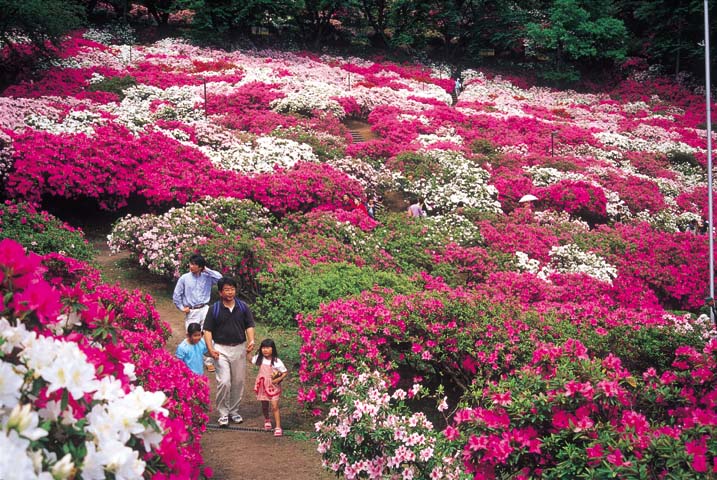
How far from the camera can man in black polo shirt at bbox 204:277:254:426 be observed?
6.12 m

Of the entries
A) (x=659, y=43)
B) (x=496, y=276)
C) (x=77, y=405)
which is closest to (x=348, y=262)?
(x=496, y=276)

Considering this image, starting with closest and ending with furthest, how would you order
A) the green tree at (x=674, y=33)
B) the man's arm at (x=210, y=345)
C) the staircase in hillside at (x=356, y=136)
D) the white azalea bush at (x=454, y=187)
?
the man's arm at (x=210, y=345), the white azalea bush at (x=454, y=187), the staircase in hillside at (x=356, y=136), the green tree at (x=674, y=33)

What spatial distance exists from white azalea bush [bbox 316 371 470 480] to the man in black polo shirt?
1.69m

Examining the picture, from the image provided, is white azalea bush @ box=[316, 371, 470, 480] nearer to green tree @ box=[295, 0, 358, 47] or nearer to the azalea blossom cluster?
the azalea blossom cluster

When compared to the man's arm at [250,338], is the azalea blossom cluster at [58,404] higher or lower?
higher

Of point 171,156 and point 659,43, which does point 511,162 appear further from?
point 659,43

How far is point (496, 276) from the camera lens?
412 inches

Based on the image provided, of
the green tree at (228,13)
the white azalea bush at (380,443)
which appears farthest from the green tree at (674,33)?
the white azalea bush at (380,443)

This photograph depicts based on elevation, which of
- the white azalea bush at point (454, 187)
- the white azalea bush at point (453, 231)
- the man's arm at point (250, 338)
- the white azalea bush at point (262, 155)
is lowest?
the white azalea bush at point (454, 187)

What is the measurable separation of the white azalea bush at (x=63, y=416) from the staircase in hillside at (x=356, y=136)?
58.5 ft

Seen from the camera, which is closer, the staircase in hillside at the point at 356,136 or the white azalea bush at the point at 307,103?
the staircase in hillside at the point at 356,136

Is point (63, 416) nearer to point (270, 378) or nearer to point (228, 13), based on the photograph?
point (270, 378)

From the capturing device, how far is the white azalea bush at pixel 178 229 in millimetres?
9859

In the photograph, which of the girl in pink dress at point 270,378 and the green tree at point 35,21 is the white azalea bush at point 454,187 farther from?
the green tree at point 35,21
